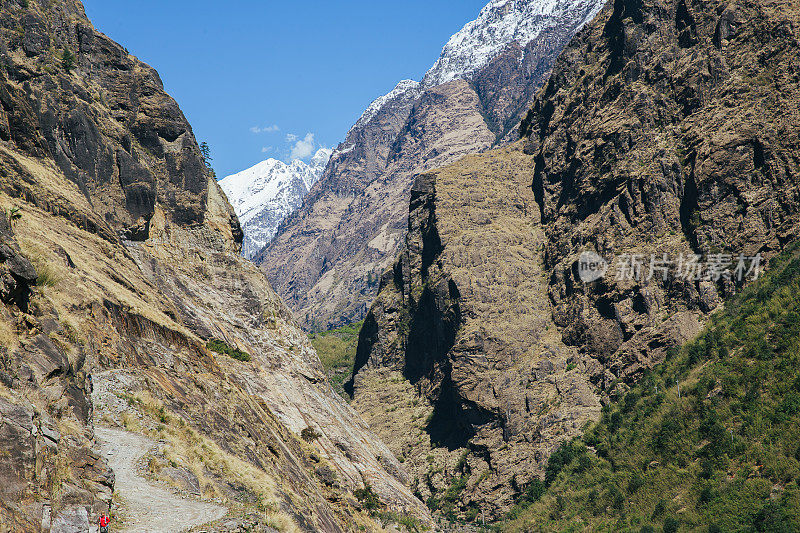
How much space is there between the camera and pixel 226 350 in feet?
205

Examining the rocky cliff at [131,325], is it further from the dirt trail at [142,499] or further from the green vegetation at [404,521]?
the green vegetation at [404,521]

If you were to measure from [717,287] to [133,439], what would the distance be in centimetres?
10020

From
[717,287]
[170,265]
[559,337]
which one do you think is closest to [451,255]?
[559,337]

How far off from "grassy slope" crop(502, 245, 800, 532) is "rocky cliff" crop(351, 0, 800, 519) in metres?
6.78

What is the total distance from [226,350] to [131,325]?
21948 millimetres

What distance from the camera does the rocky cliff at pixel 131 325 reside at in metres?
24.3

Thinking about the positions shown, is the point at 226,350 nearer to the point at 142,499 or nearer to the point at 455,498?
Result: the point at 142,499

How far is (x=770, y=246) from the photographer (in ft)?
339

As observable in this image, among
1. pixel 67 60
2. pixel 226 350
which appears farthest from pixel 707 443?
pixel 67 60

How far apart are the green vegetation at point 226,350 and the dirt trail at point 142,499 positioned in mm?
28151

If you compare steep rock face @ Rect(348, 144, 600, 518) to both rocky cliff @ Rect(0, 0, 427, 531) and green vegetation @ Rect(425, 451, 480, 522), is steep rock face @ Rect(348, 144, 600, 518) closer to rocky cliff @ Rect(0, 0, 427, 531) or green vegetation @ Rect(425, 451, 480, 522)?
green vegetation @ Rect(425, 451, 480, 522)

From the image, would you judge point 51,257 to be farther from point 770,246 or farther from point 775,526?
point 770,246

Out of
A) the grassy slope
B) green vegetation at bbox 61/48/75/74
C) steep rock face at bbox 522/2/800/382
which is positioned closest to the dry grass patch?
green vegetation at bbox 61/48/75/74

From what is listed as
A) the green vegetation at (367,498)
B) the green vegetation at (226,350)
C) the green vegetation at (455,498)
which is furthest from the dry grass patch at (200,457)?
the green vegetation at (455,498)
